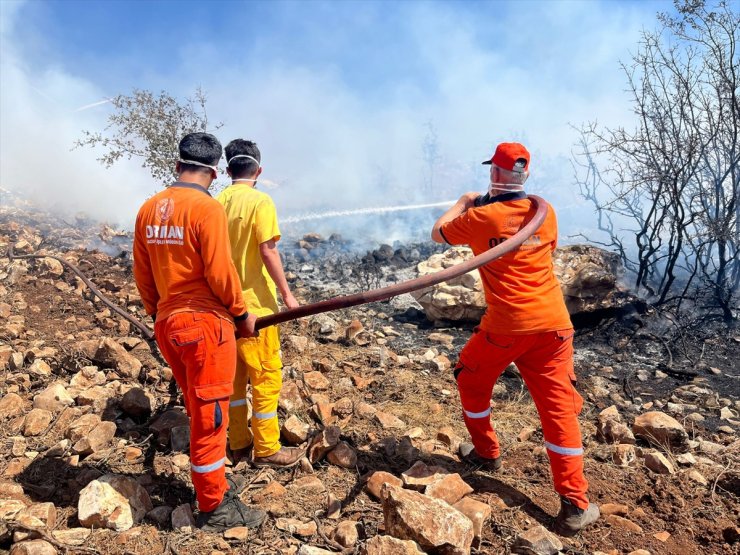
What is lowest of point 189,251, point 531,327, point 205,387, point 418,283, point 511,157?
point 205,387

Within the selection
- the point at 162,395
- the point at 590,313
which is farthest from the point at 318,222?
the point at 162,395

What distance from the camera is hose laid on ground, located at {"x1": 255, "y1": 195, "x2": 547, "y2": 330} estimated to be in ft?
8.74

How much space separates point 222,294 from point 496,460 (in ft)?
6.66

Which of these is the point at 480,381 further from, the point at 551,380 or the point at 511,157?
the point at 511,157

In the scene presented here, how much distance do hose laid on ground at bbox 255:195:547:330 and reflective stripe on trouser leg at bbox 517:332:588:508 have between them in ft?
1.76

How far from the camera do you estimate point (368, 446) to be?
3.52 metres

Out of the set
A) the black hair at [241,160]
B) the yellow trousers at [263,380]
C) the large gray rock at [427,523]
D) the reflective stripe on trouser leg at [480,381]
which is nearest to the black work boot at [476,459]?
the reflective stripe on trouser leg at [480,381]

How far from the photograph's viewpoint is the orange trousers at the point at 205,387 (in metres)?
2.46

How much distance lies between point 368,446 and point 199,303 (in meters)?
1.68

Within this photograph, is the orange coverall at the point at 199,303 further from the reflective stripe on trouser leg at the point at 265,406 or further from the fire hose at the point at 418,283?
the reflective stripe on trouser leg at the point at 265,406

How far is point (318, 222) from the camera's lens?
2081 centimetres

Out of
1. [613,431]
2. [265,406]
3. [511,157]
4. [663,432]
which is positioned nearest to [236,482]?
[265,406]

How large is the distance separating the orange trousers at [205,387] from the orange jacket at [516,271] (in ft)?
4.90

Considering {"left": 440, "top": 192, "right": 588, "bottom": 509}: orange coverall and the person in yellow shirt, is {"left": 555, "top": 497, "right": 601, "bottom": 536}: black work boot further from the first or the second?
the person in yellow shirt
